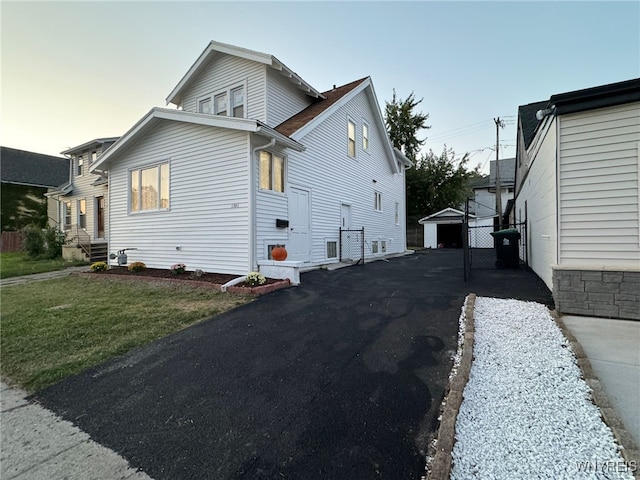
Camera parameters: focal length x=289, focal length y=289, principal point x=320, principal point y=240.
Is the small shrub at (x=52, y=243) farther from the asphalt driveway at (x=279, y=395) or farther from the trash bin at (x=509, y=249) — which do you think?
the trash bin at (x=509, y=249)

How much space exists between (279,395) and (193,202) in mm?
7241

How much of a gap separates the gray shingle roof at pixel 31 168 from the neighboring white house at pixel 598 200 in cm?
2945

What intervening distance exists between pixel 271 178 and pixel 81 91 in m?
8.41

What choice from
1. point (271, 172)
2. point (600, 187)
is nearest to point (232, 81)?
point (271, 172)

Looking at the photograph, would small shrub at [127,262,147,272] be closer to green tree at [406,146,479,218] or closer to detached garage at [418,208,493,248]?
detached garage at [418,208,493,248]

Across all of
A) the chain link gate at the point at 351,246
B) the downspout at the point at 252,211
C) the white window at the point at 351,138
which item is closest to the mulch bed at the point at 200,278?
the downspout at the point at 252,211

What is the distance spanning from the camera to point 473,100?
16719mm

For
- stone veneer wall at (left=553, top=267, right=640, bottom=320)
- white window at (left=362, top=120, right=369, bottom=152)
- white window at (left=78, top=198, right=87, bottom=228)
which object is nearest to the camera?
stone veneer wall at (left=553, top=267, right=640, bottom=320)

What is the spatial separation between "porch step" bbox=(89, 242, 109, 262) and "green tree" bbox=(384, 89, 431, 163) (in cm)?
2635

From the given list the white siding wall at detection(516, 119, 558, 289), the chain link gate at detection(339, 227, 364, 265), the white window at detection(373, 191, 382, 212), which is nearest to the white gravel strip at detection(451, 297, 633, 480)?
the white siding wall at detection(516, 119, 558, 289)

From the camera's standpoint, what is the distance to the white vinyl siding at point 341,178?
9.75 metres

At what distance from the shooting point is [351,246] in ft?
38.9

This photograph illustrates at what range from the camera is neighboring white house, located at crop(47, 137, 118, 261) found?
1570cm

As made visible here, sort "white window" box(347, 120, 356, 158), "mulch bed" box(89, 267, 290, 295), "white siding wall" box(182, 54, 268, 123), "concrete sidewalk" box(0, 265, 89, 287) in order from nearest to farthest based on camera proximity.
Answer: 1. "mulch bed" box(89, 267, 290, 295)
2. "concrete sidewalk" box(0, 265, 89, 287)
3. "white siding wall" box(182, 54, 268, 123)
4. "white window" box(347, 120, 356, 158)
